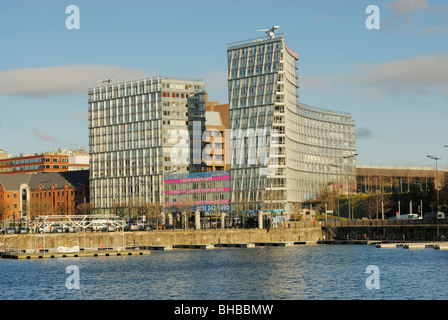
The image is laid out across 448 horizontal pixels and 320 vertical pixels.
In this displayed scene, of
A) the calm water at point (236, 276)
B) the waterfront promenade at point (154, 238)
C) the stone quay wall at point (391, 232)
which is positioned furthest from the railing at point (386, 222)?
the calm water at point (236, 276)

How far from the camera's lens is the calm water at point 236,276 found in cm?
8650

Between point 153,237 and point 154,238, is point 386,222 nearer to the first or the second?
point 154,238

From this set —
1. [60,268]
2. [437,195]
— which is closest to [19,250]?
[60,268]

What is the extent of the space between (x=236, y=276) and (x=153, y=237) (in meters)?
72.2

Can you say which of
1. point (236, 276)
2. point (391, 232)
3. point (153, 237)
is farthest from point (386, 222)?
point (236, 276)

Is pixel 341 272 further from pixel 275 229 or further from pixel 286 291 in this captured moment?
pixel 275 229

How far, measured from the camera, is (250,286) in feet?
309

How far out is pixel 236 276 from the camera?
106 metres

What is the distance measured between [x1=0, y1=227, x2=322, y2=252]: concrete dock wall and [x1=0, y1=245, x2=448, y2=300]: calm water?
59.1 feet

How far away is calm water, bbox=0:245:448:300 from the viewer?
86.5 metres

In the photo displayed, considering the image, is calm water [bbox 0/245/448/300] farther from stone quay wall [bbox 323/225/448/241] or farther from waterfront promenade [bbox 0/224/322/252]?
stone quay wall [bbox 323/225/448/241]

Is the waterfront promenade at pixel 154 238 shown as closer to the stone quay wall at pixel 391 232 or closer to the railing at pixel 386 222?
the railing at pixel 386 222

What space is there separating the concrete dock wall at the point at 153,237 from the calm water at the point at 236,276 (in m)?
18.0

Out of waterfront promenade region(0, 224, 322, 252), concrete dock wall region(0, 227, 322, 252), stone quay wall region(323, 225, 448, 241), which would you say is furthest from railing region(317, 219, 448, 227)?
concrete dock wall region(0, 227, 322, 252)
